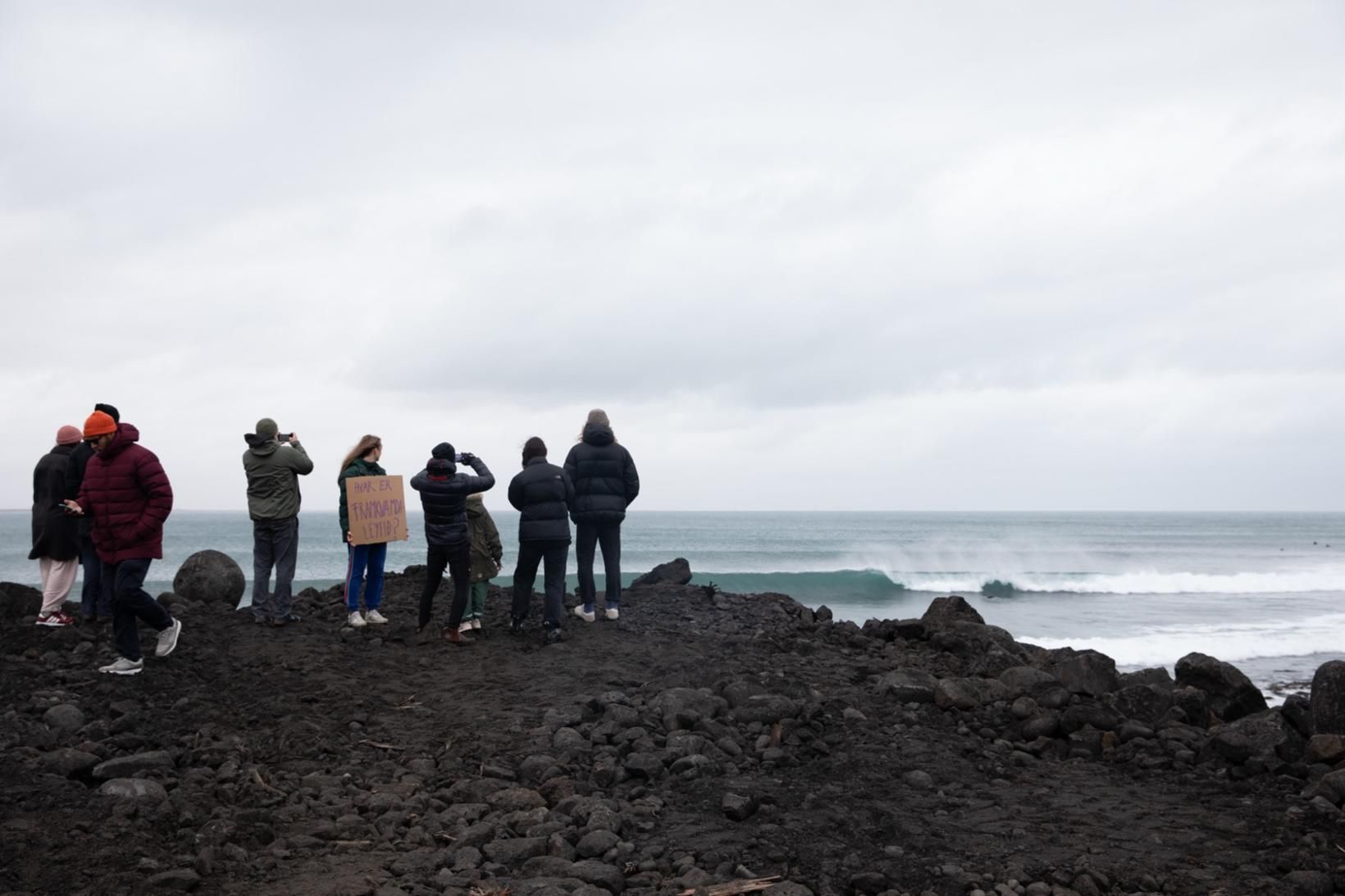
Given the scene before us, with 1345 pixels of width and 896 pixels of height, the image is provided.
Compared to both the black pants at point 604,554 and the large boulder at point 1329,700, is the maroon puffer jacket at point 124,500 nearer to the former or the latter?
the black pants at point 604,554

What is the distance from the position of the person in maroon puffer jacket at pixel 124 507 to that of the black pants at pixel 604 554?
403 cm

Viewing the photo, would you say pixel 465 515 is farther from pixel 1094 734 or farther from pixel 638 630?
pixel 1094 734

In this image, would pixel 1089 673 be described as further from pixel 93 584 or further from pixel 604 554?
pixel 93 584

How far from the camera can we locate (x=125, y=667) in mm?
7984

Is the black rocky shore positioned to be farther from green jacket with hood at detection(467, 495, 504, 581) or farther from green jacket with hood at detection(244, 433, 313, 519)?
green jacket with hood at detection(244, 433, 313, 519)

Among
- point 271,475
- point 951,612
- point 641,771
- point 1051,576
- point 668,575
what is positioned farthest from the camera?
point 1051,576

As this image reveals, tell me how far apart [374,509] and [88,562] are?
2785 mm

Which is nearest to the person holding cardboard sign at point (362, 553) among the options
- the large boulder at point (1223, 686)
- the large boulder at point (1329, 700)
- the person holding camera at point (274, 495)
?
the person holding camera at point (274, 495)

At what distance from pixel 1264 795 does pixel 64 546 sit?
400 inches

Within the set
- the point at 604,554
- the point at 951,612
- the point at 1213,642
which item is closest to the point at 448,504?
the point at 604,554

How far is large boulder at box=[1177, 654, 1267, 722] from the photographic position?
824cm

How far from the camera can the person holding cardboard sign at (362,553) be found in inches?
398

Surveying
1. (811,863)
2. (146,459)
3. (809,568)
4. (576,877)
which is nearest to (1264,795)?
(811,863)

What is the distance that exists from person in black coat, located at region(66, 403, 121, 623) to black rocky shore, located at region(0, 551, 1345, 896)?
0.56 metres
